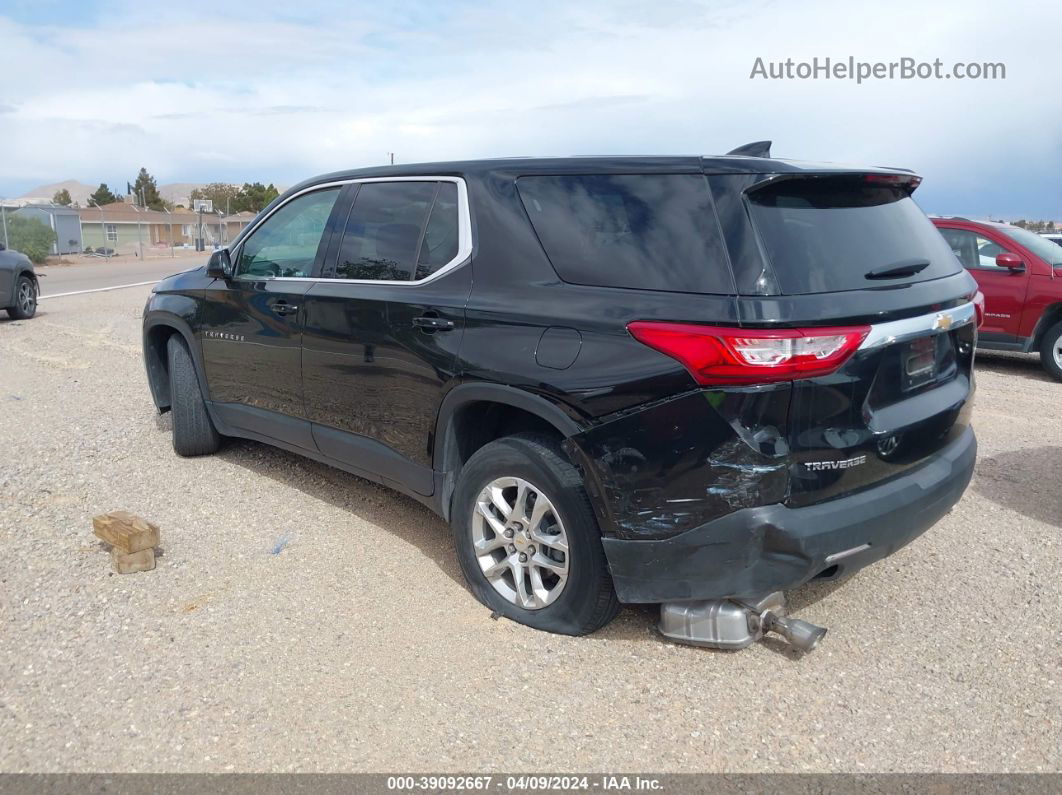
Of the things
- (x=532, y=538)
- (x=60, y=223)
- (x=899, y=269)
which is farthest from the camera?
(x=60, y=223)

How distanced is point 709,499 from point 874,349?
78 cm

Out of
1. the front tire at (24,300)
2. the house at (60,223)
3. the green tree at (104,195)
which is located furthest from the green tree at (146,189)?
the front tire at (24,300)

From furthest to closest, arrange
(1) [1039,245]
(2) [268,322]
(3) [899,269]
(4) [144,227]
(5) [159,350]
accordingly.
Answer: (4) [144,227], (1) [1039,245], (5) [159,350], (2) [268,322], (3) [899,269]

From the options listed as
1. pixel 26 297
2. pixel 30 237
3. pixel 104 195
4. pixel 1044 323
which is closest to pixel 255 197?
pixel 104 195

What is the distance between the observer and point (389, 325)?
4.14 m

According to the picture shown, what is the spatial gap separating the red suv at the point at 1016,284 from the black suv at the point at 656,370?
661 cm

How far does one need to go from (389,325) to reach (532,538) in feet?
4.06

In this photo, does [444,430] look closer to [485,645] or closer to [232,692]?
[485,645]

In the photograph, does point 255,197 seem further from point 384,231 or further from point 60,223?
point 384,231

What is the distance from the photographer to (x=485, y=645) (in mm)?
3602

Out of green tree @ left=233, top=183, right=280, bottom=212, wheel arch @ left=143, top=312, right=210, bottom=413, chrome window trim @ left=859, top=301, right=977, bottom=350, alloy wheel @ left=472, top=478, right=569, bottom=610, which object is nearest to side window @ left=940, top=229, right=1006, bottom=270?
chrome window trim @ left=859, top=301, right=977, bottom=350

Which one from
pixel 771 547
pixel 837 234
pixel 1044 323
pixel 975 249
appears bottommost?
pixel 771 547

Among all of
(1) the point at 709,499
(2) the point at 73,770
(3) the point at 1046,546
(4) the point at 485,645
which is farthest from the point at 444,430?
(3) the point at 1046,546

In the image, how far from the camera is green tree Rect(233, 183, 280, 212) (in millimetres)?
78812
